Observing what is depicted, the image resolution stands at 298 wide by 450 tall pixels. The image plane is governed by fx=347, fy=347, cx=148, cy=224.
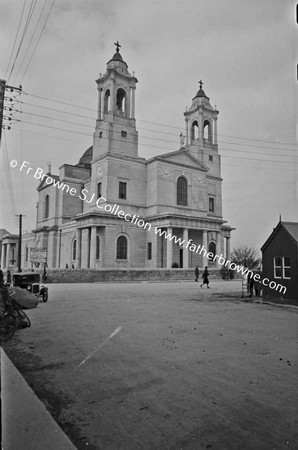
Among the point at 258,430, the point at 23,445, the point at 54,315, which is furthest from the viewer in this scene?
the point at 54,315

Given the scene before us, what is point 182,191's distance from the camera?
48.3m

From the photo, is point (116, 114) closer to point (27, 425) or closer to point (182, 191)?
point (182, 191)

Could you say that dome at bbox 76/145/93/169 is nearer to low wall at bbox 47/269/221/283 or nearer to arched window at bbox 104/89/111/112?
arched window at bbox 104/89/111/112

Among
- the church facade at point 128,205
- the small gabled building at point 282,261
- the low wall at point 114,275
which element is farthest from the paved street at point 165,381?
the church facade at point 128,205

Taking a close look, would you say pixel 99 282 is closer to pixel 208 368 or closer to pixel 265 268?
pixel 265 268

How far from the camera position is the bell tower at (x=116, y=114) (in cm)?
4475

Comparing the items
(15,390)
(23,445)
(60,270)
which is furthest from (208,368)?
(60,270)

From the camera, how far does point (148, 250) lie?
147 ft

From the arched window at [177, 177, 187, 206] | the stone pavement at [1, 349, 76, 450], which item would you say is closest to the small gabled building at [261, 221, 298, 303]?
the stone pavement at [1, 349, 76, 450]

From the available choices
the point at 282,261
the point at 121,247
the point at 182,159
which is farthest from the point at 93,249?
the point at 282,261

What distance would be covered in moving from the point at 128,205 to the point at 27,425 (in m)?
41.0

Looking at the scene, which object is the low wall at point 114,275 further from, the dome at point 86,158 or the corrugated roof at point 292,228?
the dome at point 86,158

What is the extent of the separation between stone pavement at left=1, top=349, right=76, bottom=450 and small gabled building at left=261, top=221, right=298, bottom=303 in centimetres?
1439

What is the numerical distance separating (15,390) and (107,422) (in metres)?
1.49
